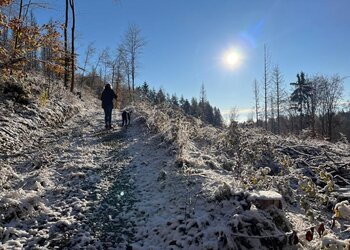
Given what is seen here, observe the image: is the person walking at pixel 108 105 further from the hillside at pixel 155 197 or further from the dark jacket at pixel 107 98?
the hillside at pixel 155 197

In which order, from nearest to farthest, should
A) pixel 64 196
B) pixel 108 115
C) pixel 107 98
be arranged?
pixel 64 196, pixel 108 115, pixel 107 98

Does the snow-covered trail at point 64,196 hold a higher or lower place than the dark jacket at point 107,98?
lower

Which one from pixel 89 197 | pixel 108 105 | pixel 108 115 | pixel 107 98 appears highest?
pixel 107 98

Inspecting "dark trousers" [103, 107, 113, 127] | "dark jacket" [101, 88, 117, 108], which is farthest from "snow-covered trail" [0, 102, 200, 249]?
"dark jacket" [101, 88, 117, 108]

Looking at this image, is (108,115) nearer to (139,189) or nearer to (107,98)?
(107,98)

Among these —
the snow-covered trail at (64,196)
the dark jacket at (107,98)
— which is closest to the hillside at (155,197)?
the snow-covered trail at (64,196)

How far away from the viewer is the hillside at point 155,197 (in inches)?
177

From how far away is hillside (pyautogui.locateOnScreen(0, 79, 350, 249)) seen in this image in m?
4.49

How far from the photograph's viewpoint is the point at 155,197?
627 centimetres

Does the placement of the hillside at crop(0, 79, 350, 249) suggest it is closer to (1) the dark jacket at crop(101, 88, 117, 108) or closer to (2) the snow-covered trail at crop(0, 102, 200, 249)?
(2) the snow-covered trail at crop(0, 102, 200, 249)

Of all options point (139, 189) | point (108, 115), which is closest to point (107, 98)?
point (108, 115)

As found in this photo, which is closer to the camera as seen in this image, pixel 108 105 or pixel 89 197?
pixel 89 197

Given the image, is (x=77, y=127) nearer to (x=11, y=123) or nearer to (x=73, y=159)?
(x=11, y=123)

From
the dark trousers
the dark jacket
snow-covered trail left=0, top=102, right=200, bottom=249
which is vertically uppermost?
the dark jacket
